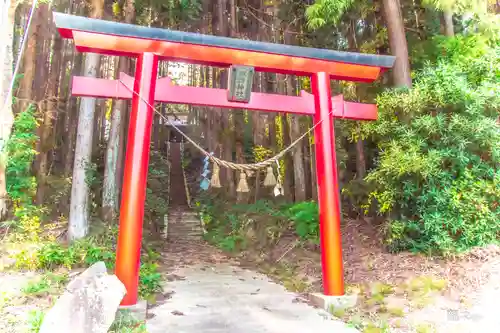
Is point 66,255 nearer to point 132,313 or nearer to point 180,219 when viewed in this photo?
point 132,313

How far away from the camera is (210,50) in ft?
15.1

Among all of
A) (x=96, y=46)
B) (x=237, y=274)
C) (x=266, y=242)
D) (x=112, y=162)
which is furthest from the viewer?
(x=266, y=242)

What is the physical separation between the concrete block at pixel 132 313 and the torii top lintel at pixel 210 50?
3072 mm

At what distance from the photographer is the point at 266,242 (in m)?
8.26

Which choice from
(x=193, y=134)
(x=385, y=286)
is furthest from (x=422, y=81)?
(x=193, y=134)

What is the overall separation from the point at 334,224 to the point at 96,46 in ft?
12.6

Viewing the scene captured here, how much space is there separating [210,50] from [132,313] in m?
3.39

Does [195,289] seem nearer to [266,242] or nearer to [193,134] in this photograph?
[266,242]

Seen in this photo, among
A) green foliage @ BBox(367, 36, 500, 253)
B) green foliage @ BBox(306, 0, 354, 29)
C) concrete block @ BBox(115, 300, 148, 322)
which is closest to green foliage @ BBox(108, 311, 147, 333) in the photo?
concrete block @ BBox(115, 300, 148, 322)

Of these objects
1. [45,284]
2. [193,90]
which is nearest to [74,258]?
[45,284]

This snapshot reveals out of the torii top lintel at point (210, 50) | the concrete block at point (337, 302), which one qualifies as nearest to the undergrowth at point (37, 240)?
the concrete block at point (337, 302)

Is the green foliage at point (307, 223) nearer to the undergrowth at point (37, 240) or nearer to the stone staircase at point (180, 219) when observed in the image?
the undergrowth at point (37, 240)

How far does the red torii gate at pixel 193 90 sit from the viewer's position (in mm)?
4066

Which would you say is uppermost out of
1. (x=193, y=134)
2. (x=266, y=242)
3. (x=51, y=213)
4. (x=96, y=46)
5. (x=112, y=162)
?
(x=193, y=134)
